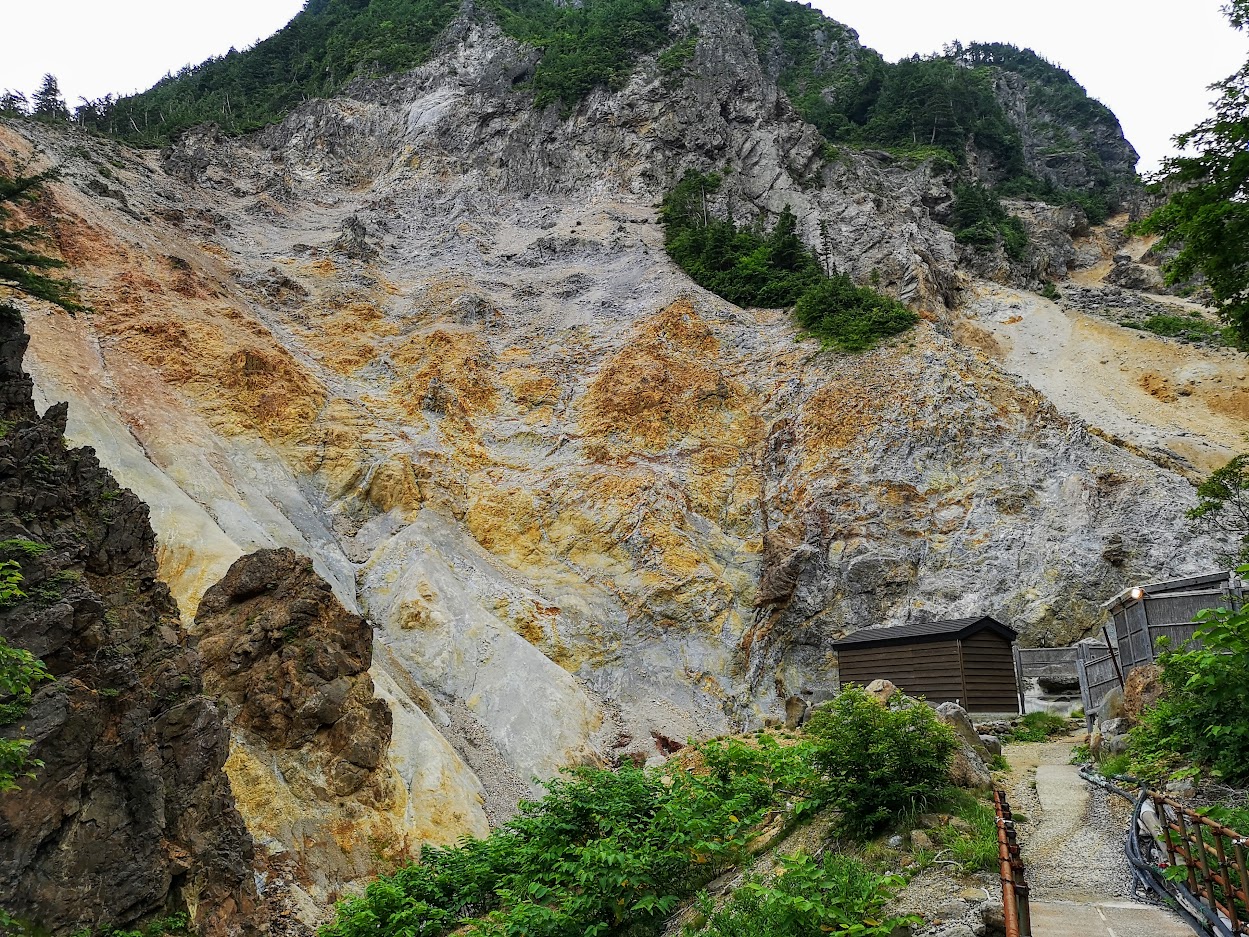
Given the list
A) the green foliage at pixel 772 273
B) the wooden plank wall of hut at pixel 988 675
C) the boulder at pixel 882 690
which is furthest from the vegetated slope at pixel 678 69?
the boulder at pixel 882 690

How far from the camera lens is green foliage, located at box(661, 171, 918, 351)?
40250 millimetres

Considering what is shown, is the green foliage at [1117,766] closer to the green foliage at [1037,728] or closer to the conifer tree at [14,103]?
the green foliage at [1037,728]

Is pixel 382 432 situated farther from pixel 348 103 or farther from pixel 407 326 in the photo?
pixel 348 103

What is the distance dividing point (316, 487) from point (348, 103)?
4383 centimetres

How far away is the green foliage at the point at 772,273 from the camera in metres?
40.2

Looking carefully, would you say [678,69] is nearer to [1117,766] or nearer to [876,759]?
[1117,766]

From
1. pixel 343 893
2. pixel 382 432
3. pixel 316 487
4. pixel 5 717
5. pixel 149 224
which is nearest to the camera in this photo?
pixel 5 717

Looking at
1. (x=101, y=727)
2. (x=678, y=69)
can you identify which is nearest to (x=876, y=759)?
(x=101, y=727)

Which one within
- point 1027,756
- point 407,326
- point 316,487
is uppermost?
point 407,326

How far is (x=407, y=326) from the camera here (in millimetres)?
43250

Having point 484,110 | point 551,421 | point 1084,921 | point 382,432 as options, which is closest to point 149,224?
point 382,432

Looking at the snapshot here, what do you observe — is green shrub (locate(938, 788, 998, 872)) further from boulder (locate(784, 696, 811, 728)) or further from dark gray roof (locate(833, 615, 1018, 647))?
dark gray roof (locate(833, 615, 1018, 647))

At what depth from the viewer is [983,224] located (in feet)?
196

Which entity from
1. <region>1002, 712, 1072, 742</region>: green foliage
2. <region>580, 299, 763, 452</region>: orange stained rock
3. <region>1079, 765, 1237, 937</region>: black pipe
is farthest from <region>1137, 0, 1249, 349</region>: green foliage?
<region>580, 299, 763, 452</region>: orange stained rock
